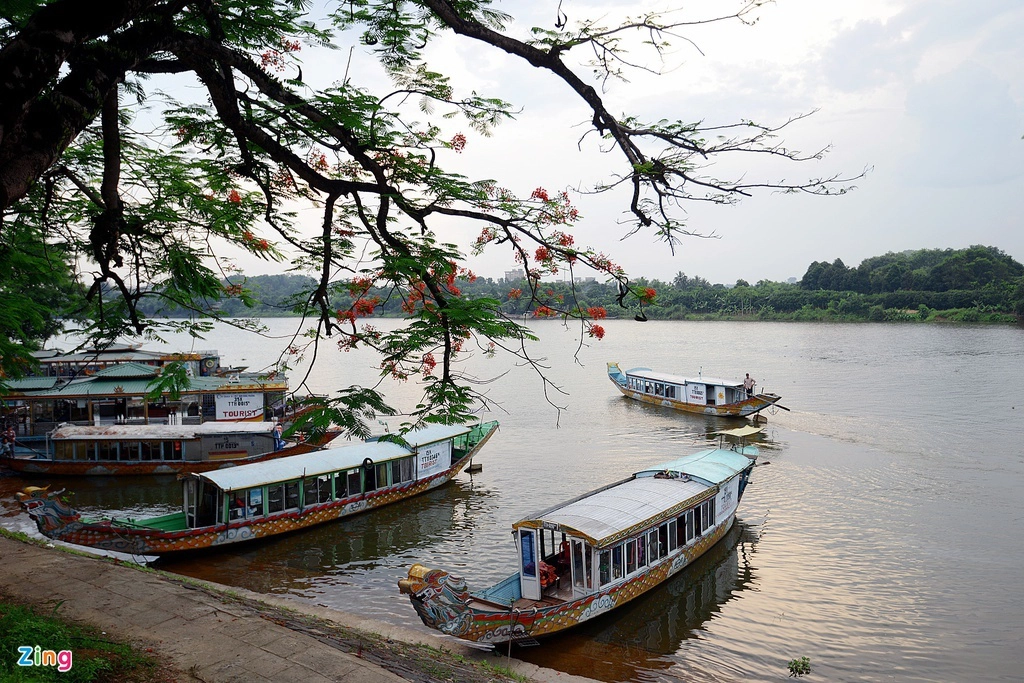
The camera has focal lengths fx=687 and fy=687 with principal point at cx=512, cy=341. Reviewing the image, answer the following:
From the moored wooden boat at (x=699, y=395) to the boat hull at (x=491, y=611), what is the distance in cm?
1947

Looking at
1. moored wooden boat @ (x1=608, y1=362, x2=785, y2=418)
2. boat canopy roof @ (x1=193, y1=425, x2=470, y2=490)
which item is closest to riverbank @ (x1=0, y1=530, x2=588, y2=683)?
boat canopy roof @ (x1=193, y1=425, x2=470, y2=490)

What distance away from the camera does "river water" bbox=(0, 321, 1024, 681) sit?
11.5 meters

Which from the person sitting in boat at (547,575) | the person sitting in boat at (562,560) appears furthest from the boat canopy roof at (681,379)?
the person sitting in boat at (547,575)

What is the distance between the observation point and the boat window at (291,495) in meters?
16.3

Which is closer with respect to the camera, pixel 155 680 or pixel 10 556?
pixel 155 680

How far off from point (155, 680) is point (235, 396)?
20.2 metres

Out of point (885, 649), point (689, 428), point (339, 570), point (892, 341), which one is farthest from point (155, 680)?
point (892, 341)

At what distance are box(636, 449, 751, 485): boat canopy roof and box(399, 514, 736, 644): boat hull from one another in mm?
3202

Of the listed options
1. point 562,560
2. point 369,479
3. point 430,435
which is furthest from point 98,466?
point 562,560

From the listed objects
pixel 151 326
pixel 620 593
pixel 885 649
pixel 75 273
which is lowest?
pixel 885 649

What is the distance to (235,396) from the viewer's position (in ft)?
84.6

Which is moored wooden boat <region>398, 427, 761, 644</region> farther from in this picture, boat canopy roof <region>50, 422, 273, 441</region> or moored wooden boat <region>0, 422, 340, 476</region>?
boat canopy roof <region>50, 422, 273, 441</region>

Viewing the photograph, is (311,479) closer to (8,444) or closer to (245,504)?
(245,504)

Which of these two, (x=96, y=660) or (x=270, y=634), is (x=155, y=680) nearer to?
(x=96, y=660)
